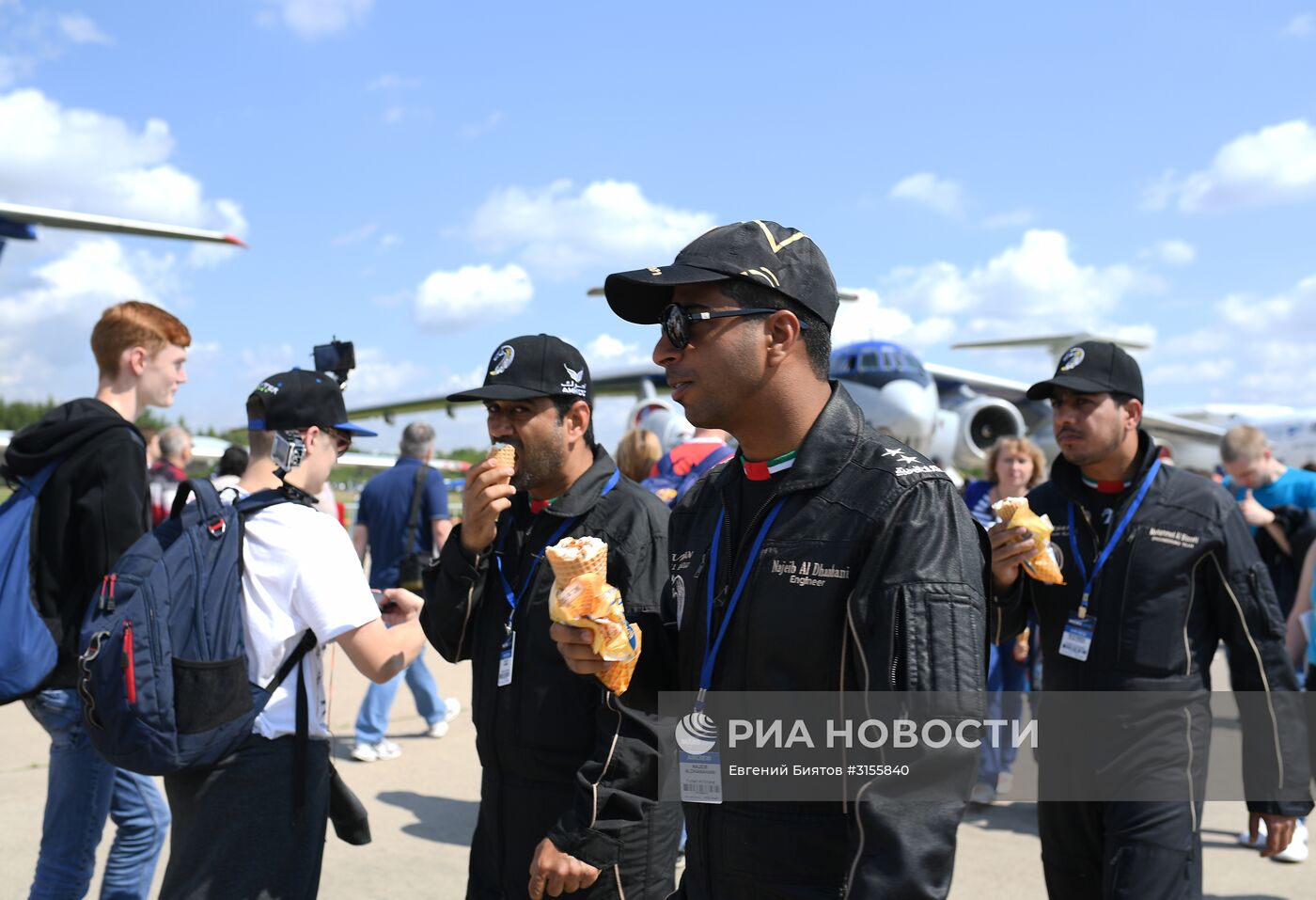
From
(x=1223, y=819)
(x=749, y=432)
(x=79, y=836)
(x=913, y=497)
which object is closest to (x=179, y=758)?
(x=79, y=836)

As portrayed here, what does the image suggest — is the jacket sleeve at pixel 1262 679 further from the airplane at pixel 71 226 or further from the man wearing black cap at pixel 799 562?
the airplane at pixel 71 226

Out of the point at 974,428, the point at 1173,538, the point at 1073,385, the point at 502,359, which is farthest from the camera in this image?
the point at 974,428

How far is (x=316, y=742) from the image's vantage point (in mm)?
2793

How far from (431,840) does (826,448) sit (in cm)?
421

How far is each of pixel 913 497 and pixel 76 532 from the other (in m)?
2.81

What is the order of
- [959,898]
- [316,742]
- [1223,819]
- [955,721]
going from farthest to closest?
[1223,819], [959,898], [316,742], [955,721]

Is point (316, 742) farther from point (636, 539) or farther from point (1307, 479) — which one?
point (1307, 479)

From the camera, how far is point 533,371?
3105 mm

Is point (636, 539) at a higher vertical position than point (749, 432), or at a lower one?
lower

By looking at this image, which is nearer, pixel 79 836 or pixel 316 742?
pixel 316 742

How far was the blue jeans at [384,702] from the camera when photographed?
6.62 metres

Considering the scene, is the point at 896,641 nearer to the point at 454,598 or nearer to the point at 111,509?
the point at 454,598

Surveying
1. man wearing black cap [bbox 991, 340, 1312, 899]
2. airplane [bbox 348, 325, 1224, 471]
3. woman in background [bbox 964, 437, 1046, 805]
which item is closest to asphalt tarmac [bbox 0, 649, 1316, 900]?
woman in background [bbox 964, 437, 1046, 805]

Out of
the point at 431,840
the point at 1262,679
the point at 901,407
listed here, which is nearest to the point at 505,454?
the point at 1262,679
